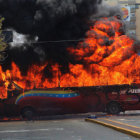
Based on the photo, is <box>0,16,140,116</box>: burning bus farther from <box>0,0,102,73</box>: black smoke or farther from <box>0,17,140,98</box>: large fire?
<box>0,0,102,73</box>: black smoke

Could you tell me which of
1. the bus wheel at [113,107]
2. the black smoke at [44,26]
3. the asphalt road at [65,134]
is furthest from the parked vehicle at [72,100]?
the asphalt road at [65,134]

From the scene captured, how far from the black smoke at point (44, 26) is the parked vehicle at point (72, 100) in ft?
15.1

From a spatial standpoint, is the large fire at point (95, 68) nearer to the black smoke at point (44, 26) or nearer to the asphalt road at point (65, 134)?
the black smoke at point (44, 26)

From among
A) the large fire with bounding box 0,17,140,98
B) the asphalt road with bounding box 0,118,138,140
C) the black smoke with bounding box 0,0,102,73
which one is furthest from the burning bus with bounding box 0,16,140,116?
the asphalt road with bounding box 0,118,138,140

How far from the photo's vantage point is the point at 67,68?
1108 inches

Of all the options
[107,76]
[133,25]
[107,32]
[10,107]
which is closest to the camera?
[10,107]

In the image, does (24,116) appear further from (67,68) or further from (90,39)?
(90,39)

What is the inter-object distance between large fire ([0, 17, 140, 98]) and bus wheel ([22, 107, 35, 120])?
3110 mm

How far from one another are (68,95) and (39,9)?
9.15m

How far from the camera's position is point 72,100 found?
24078 millimetres

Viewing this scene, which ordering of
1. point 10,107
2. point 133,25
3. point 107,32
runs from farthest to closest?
point 133,25 → point 107,32 → point 10,107

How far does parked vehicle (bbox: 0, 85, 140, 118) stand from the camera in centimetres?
2358

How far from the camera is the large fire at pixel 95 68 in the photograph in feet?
87.6

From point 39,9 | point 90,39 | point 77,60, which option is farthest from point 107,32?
point 39,9
